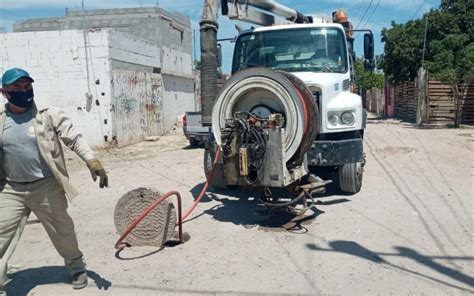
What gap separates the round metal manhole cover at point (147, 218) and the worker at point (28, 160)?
4.12 ft

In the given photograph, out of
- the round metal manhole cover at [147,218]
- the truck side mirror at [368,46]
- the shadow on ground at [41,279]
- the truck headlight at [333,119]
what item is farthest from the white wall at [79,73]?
the shadow on ground at [41,279]

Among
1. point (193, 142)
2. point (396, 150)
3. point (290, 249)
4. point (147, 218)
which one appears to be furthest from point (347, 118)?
point (193, 142)

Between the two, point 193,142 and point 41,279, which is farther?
point 193,142

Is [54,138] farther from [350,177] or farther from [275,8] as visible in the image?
[275,8]

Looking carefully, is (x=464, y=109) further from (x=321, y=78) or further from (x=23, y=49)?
(x=23, y=49)

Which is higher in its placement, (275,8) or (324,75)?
(275,8)

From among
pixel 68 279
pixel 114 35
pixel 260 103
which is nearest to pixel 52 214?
pixel 68 279

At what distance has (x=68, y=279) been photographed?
14.9 feet

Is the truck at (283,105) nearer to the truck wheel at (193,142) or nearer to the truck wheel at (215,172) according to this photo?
the truck wheel at (215,172)

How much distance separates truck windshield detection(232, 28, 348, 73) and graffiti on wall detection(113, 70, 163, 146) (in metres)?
9.31

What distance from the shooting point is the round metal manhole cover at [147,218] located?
5.32m

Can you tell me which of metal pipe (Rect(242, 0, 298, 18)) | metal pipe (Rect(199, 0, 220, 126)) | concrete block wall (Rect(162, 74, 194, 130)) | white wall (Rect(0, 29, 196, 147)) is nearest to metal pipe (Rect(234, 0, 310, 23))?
metal pipe (Rect(242, 0, 298, 18))

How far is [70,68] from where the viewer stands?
15.6m

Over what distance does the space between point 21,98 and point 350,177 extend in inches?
198
